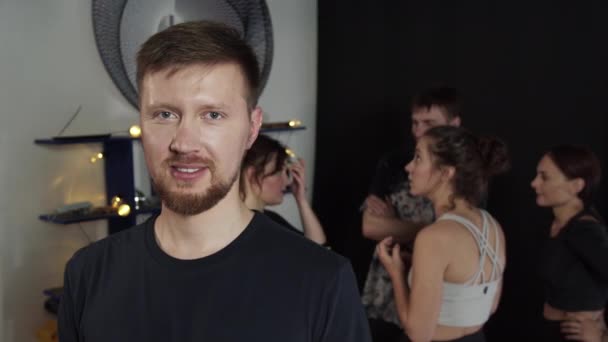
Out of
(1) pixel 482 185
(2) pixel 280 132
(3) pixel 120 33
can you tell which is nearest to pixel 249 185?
(1) pixel 482 185

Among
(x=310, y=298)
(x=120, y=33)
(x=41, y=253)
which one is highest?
(x=120, y=33)

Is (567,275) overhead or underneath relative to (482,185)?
underneath

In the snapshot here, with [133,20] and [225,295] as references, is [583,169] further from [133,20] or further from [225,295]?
[133,20]

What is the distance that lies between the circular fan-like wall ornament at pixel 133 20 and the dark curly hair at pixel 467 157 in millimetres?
1287

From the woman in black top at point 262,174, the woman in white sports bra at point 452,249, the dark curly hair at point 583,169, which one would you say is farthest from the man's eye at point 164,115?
the dark curly hair at point 583,169

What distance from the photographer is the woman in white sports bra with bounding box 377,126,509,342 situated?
1.84 metres

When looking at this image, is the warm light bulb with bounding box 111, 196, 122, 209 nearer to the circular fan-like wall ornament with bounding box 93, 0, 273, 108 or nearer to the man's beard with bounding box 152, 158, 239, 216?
the circular fan-like wall ornament with bounding box 93, 0, 273, 108

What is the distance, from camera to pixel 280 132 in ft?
12.0

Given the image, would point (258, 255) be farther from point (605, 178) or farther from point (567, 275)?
point (605, 178)

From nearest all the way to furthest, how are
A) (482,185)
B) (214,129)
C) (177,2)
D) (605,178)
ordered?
(214,129)
(482,185)
(605,178)
(177,2)

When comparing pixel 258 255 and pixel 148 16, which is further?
pixel 148 16

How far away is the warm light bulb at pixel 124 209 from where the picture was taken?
2.68 metres

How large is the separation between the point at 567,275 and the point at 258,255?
4.95 feet

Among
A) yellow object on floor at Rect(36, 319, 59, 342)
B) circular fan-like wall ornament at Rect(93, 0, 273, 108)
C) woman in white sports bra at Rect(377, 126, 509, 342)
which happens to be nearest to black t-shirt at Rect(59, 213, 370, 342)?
woman in white sports bra at Rect(377, 126, 509, 342)
